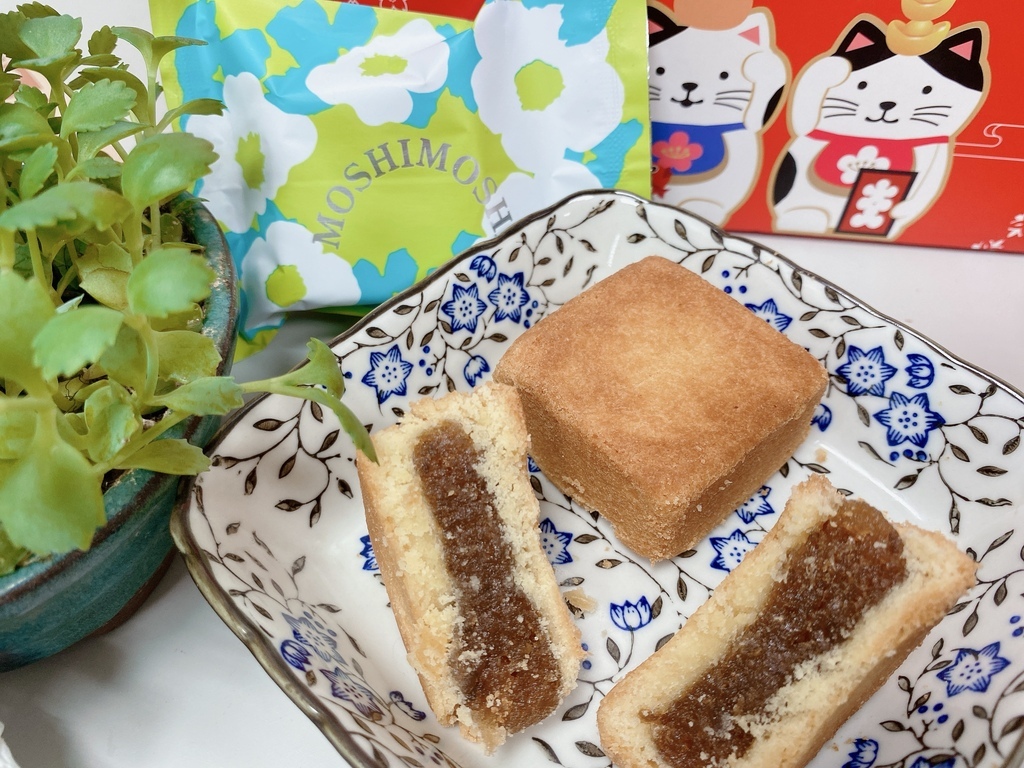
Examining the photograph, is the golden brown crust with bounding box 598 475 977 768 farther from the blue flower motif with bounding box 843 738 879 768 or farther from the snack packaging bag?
the snack packaging bag

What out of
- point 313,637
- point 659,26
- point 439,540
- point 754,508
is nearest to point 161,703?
point 313,637

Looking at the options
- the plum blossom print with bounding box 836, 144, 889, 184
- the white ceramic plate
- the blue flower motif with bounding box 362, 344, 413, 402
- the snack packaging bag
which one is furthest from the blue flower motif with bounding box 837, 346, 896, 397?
the blue flower motif with bounding box 362, 344, 413, 402

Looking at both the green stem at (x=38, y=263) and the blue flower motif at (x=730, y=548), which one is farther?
the blue flower motif at (x=730, y=548)

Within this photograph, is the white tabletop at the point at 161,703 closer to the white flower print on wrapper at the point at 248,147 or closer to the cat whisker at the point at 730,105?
the white flower print on wrapper at the point at 248,147

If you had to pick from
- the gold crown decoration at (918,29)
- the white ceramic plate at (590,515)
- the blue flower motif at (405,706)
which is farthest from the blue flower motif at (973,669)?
the gold crown decoration at (918,29)

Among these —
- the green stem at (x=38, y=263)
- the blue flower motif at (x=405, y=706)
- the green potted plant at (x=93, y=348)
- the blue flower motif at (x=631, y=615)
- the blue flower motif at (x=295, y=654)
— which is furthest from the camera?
the blue flower motif at (x=631, y=615)
